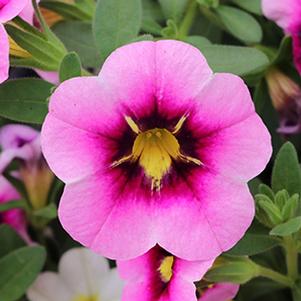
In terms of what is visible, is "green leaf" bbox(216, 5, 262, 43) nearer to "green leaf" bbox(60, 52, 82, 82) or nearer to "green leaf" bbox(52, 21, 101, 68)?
"green leaf" bbox(52, 21, 101, 68)

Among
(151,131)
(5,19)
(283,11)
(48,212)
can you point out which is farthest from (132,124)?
(48,212)

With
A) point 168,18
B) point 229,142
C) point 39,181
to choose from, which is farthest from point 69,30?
point 229,142

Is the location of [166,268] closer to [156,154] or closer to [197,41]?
[156,154]

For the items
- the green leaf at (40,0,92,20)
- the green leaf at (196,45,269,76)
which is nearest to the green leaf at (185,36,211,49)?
the green leaf at (196,45,269,76)

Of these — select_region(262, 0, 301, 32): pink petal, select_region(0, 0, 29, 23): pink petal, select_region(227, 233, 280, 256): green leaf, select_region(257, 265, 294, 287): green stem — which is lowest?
select_region(257, 265, 294, 287): green stem

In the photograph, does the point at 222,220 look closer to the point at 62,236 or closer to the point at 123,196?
the point at 123,196

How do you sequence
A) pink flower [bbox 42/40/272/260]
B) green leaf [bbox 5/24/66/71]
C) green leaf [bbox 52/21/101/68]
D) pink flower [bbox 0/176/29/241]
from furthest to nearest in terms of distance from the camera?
pink flower [bbox 0/176/29/241] → green leaf [bbox 52/21/101/68] → green leaf [bbox 5/24/66/71] → pink flower [bbox 42/40/272/260]
